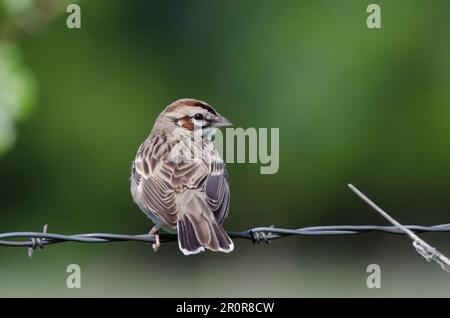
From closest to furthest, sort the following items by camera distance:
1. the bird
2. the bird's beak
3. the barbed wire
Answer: the barbed wire < the bird < the bird's beak

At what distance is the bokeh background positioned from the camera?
1619cm

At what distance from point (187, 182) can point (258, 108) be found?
29.2ft

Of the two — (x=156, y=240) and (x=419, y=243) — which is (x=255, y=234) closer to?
(x=156, y=240)

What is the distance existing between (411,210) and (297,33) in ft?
11.1

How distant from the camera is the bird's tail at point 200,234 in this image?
7102mm

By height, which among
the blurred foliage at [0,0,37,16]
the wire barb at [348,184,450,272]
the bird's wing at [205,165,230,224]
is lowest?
the wire barb at [348,184,450,272]

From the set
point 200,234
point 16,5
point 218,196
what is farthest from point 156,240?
point 16,5

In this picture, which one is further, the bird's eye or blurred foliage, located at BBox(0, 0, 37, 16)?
the bird's eye

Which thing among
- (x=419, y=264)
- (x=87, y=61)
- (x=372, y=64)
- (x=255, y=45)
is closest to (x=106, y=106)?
(x=87, y=61)

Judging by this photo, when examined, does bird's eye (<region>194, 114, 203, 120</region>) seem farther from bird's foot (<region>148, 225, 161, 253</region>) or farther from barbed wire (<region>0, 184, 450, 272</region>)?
barbed wire (<region>0, 184, 450, 272</region>)

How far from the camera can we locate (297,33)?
1661 centimetres

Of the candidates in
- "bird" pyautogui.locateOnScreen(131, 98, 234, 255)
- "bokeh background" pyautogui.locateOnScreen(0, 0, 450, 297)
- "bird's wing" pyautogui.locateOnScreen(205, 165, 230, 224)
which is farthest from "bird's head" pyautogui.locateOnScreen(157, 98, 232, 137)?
"bokeh background" pyautogui.locateOnScreen(0, 0, 450, 297)

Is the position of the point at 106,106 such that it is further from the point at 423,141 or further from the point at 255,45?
the point at 423,141

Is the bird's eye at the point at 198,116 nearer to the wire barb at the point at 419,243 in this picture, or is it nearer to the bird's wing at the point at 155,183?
the bird's wing at the point at 155,183
